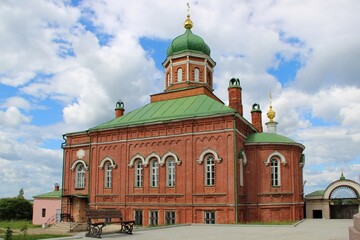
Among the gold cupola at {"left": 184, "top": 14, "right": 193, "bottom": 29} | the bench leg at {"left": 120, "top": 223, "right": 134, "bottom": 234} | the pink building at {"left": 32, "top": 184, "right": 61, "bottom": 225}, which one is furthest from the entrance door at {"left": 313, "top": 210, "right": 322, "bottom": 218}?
the pink building at {"left": 32, "top": 184, "right": 61, "bottom": 225}

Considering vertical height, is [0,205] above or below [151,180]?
below

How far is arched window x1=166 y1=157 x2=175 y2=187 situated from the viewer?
25375mm

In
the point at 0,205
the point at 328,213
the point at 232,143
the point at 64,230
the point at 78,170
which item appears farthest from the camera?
the point at 0,205

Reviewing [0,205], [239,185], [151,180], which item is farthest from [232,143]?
[0,205]

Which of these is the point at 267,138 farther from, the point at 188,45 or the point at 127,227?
the point at 127,227

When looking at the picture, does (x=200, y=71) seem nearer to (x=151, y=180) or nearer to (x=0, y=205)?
(x=151, y=180)

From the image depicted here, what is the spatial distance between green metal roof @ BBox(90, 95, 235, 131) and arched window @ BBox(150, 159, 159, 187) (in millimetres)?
2744

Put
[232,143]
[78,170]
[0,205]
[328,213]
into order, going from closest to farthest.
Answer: [232,143] < [328,213] < [78,170] < [0,205]

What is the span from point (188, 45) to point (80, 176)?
42.9 ft

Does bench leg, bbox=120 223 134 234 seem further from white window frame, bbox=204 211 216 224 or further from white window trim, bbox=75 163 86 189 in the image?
white window trim, bbox=75 163 86 189

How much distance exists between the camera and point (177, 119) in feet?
82.9

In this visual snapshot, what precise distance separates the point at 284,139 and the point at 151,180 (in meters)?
9.01

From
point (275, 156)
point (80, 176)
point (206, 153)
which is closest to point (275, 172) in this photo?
point (275, 156)

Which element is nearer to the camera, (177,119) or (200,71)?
(177,119)
